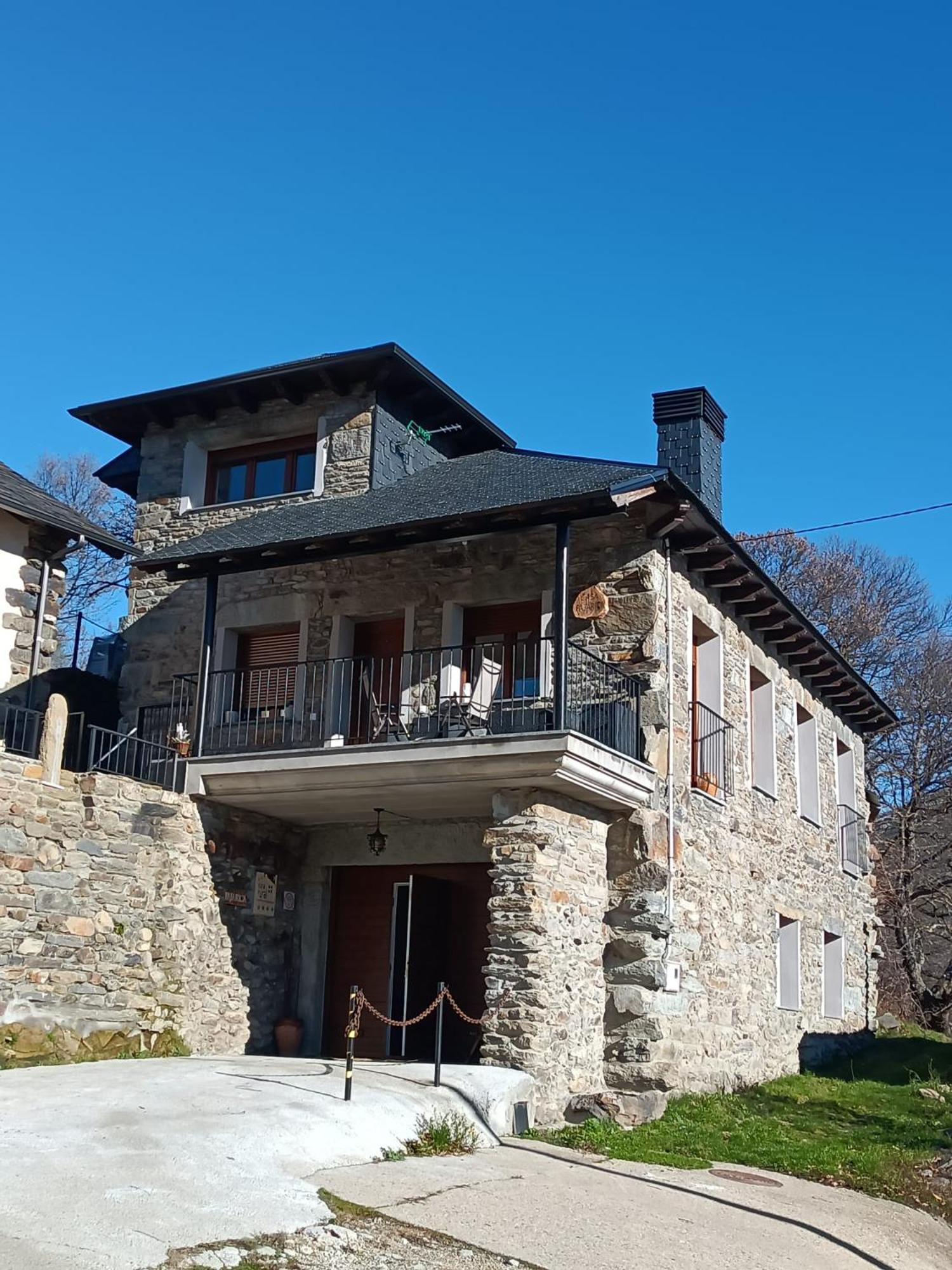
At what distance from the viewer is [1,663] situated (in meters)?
13.9

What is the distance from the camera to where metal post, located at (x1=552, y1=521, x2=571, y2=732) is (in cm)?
1148

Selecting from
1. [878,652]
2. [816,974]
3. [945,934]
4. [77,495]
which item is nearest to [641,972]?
[816,974]

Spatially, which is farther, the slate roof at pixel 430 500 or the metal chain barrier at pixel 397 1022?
the slate roof at pixel 430 500

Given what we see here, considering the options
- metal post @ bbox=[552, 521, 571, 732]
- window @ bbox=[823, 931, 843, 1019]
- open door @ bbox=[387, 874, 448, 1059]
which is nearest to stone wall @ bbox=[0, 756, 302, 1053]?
open door @ bbox=[387, 874, 448, 1059]

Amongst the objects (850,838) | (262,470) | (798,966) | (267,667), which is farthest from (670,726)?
(850,838)

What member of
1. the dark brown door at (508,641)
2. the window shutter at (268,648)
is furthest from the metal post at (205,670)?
the dark brown door at (508,641)

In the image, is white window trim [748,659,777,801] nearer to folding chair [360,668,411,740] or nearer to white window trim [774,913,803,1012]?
white window trim [774,913,803,1012]

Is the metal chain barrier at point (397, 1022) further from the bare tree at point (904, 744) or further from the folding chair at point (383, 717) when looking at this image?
the bare tree at point (904, 744)

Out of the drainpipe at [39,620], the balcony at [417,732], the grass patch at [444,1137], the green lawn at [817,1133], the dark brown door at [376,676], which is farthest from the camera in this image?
the drainpipe at [39,620]

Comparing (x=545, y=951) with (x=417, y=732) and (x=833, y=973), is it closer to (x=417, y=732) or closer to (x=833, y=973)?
(x=417, y=732)

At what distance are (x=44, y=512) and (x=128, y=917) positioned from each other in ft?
14.9

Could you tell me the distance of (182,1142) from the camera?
7.52m

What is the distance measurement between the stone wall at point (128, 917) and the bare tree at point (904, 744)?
16.0m

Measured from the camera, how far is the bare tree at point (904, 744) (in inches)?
1015
